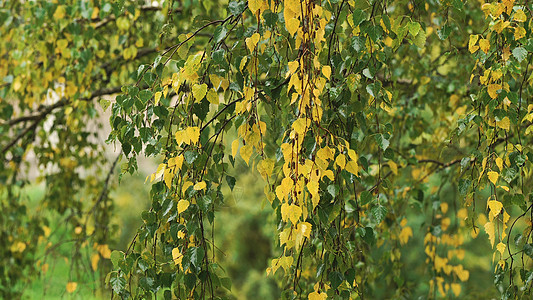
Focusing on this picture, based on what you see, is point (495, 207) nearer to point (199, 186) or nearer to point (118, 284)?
point (199, 186)

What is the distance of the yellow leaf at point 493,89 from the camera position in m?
1.03

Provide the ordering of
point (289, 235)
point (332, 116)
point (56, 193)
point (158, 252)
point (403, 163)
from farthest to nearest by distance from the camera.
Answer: point (56, 193) → point (403, 163) → point (158, 252) → point (332, 116) → point (289, 235)

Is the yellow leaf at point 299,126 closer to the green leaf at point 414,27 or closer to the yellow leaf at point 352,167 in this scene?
the yellow leaf at point 352,167

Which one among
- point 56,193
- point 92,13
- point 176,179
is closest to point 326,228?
point 176,179

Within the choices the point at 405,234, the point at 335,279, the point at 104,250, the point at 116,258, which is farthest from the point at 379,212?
the point at 104,250

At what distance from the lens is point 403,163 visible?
198cm

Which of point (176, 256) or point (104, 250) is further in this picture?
point (104, 250)

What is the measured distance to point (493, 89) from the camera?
1027mm

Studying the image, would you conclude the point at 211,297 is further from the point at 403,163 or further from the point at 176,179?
the point at 403,163

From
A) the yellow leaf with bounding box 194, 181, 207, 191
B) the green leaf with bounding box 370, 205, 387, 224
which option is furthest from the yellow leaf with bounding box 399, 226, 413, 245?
the yellow leaf with bounding box 194, 181, 207, 191

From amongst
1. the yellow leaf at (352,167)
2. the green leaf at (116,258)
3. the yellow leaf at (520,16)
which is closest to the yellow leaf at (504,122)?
the yellow leaf at (520,16)

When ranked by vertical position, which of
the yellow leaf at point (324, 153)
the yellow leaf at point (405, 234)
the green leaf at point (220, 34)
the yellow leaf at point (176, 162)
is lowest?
the yellow leaf at point (324, 153)

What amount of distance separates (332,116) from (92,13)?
120 cm

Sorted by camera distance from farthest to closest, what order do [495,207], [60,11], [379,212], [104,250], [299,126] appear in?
1. [104,250]
2. [60,11]
3. [379,212]
4. [495,207]
5. [299,126]
